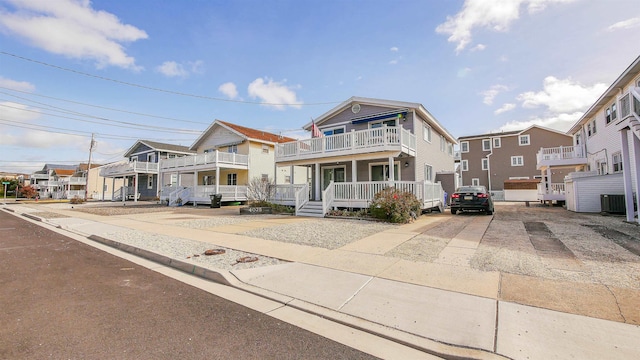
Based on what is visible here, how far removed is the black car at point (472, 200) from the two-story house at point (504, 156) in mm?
19112

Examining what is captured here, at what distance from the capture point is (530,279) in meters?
4.52

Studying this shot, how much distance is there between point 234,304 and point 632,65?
59.8ft

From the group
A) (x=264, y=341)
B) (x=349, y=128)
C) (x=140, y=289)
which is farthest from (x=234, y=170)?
(x=264, y=341)

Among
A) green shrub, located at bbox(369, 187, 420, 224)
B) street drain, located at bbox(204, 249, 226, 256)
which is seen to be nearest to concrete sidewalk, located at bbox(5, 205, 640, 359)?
street drain, located at bbox(204, 249, 226, 256)

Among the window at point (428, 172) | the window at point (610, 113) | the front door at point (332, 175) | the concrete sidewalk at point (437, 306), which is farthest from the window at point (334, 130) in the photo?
the window at point (610, 113)

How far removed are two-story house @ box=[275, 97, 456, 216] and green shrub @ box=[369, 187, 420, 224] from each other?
135 cm

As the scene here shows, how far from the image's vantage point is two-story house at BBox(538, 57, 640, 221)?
9769 mm

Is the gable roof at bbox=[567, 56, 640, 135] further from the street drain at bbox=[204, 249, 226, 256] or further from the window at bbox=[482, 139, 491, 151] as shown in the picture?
the street drain at bbox=[204, 249, 226, 256]

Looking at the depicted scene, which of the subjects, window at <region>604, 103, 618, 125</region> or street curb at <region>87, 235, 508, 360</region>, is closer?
street curb at <region>87, 235, 508, 360</region>

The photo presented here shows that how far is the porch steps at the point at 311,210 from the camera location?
578 inches

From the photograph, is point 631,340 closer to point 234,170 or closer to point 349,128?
point 349,128

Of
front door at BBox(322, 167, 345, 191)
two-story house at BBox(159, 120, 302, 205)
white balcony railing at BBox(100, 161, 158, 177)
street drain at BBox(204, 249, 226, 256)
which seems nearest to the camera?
street drain at BBox(204, 249, 226, 256)

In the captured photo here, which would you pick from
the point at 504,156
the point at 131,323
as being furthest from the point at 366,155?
the point at 504,156

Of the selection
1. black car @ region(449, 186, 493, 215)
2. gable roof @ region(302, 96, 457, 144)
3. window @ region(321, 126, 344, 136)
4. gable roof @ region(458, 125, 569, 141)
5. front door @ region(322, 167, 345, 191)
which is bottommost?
black car @ region(449, 186, 493, 215)
